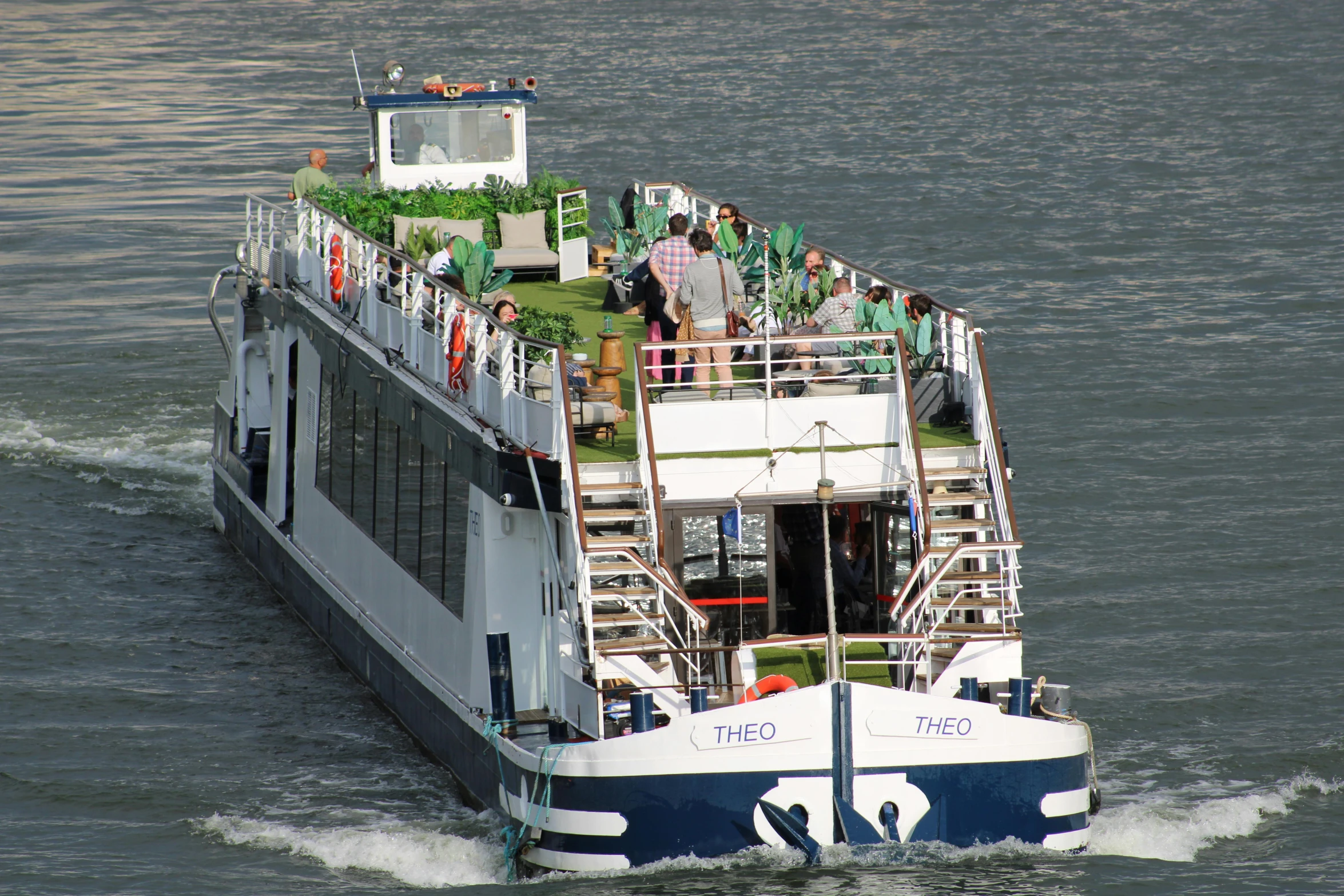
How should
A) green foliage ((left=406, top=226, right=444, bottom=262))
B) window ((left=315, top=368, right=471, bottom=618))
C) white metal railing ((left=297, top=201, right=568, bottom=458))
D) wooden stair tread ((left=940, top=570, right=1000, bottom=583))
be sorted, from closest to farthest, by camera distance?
wooden stair tread ((left=940, top=570, right=1000, bottom=583))
white metal railing ((left=297, top=201, right=568, bottom=458))
window ((left=315, top=368, right=471, bottom=618))
green foliage ((left=406, top=226, right=444, bottom=262))

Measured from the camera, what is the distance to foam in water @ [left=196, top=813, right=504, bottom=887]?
45.9 feet

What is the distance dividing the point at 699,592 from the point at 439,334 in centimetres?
340

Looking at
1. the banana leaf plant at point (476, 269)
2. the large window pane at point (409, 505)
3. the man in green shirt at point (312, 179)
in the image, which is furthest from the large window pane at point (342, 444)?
the man in green shirt at point (312, 179)

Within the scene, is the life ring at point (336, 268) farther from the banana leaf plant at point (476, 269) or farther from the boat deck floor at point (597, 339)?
the boat deck floor at point (597, 339)

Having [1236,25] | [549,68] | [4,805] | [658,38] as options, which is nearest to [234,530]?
[4,805]

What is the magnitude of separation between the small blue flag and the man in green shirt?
28.1ft

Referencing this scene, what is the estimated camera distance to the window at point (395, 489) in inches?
599

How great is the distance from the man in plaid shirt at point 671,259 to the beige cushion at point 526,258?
368 centimetres

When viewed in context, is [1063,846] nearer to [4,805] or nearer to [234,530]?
[4,805]

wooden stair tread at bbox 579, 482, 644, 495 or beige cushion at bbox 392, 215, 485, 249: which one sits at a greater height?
beige cushion at bbox 392, 215, 485, 249

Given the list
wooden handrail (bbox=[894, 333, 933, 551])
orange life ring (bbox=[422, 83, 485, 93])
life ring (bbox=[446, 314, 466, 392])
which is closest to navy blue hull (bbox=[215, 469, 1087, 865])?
wooden handrail (bbox=[894, 333, 933, 551])

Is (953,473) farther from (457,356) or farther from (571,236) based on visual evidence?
(571,236)

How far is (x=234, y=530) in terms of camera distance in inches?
899

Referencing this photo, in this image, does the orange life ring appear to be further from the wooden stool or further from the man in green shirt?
the wooden stool
